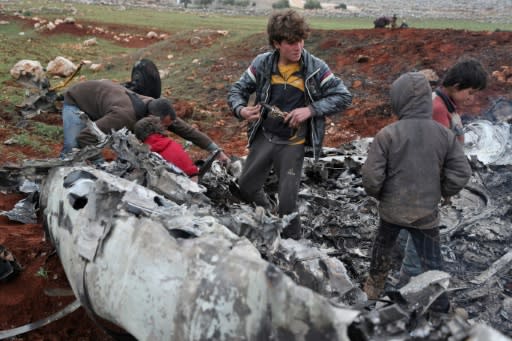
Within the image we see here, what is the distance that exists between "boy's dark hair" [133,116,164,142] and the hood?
6.80 feet

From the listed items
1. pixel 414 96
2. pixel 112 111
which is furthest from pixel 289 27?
pixel 112 111

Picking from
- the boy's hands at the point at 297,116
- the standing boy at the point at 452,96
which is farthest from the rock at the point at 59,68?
the standing boy at the point at 452,96

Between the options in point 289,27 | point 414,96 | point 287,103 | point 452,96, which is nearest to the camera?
point 414,96

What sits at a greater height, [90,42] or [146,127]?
[146,127]

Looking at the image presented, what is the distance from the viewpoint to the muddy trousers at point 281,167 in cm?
392

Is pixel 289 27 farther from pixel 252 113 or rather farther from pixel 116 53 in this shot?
pixel 116 53

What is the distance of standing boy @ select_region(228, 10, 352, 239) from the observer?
365 cm

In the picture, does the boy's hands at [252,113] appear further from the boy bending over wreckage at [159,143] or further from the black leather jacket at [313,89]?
the boy bending over wreckage at [159,143]

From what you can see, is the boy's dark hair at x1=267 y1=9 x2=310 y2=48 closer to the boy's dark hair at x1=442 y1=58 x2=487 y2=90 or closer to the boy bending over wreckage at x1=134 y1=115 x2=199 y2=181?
the boy's dark hair at x1=442 y1=58 x2=487 y2=90

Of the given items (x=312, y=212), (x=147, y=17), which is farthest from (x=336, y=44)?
(x=147, y=17)

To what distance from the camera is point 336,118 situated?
1116 cm

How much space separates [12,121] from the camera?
9375 millimetres

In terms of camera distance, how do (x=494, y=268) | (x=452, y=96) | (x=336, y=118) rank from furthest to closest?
(x=336, y=118) < (x=494, y=268) < (x=452, y=96)

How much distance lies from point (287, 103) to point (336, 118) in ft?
24.6
